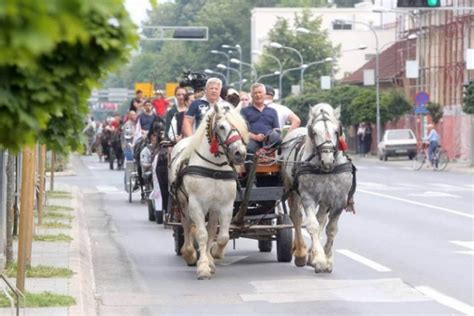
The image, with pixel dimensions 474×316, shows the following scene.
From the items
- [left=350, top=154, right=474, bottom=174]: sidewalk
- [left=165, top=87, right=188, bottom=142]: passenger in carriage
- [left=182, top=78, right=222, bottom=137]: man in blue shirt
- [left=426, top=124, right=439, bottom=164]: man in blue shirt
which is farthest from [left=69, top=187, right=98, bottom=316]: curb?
[left=350, top=154, right=474, bottom=174]: sidewalk

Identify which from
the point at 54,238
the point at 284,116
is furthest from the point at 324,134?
the point at 54,238

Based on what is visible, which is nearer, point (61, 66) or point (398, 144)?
point (61, 66)

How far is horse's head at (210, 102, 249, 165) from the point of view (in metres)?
14.2

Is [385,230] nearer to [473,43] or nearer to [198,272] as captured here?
[198,272]

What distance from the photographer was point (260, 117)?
1620 centimetres

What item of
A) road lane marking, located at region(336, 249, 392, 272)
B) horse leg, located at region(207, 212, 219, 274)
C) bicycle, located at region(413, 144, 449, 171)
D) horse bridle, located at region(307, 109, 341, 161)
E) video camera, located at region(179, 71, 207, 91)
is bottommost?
bicycle, located at region(413, 144, 449, 171)

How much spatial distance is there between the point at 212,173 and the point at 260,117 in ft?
5.73

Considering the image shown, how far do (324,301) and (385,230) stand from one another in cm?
929

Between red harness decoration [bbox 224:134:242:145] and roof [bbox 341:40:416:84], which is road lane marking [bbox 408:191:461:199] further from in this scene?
roof [bbox 341:40:416:84]

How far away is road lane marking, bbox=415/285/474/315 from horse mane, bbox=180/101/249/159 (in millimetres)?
2319

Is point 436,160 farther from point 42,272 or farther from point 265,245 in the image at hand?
point 42,272

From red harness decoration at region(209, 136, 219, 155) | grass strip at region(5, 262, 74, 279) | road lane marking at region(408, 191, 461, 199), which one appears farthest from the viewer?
road lane marking at region(408, 191, 461, 199)

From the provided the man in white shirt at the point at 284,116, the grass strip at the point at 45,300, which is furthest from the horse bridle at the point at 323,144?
the grass strip at the point at 45,300

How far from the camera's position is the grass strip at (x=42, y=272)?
13788 millimetres
